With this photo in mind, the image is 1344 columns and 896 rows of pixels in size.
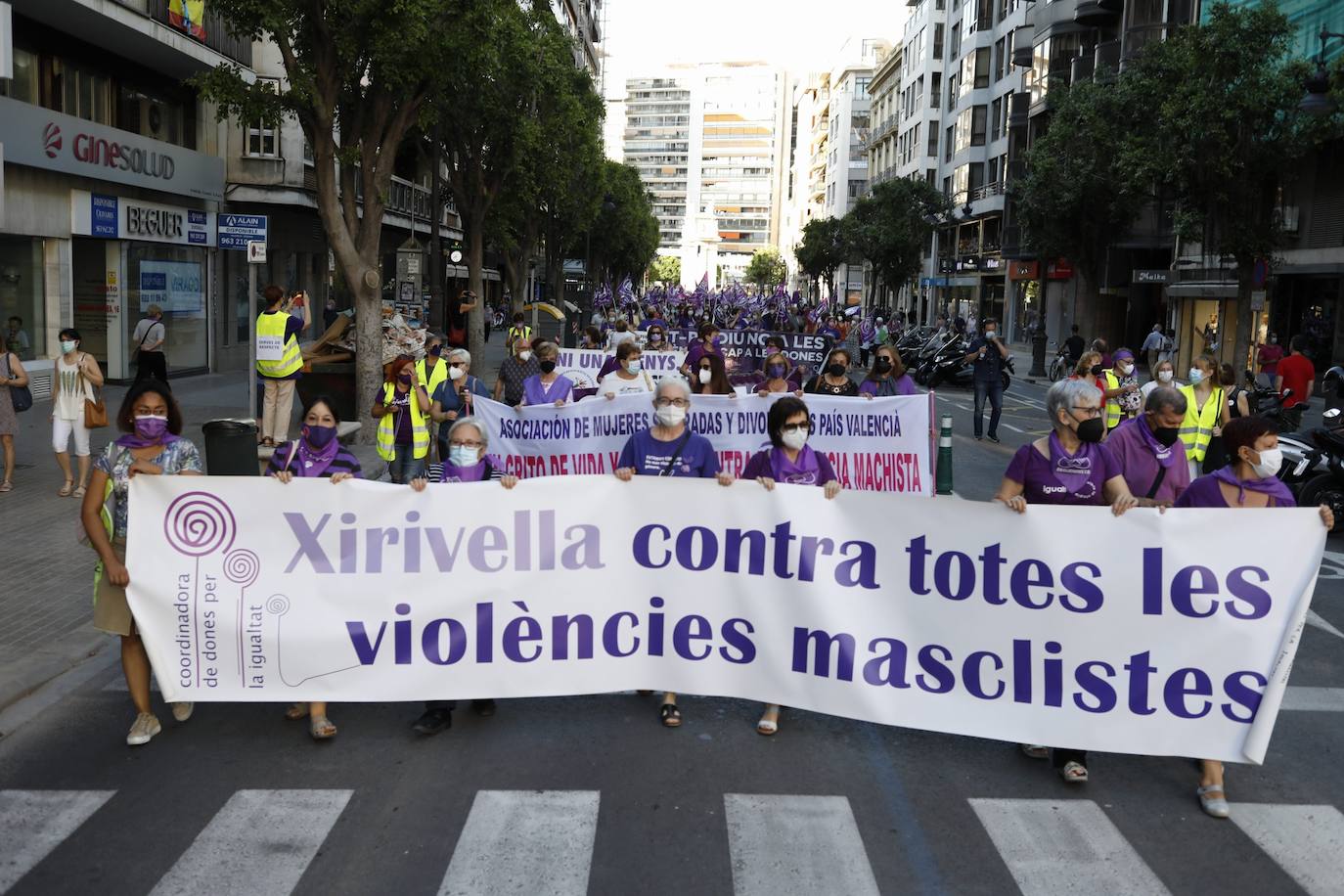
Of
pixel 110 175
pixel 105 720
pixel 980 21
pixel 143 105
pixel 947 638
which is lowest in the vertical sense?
pixel 105 720

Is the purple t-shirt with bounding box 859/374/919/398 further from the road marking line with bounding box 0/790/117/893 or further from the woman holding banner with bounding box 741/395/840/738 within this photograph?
the road marking line with bounding box 0/790/117/893

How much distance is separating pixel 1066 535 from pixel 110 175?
A: 22.0m

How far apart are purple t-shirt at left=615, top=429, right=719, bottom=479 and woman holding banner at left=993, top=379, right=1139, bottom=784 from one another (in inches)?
62.6

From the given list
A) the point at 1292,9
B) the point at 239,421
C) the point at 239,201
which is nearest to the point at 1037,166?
the point at 1292,9

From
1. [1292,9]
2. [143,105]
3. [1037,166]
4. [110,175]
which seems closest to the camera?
[110,175]

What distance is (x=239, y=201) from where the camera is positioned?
3003 centimetres

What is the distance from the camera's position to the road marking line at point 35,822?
4.87 metres

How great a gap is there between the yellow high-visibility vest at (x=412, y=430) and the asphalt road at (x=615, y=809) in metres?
4.07

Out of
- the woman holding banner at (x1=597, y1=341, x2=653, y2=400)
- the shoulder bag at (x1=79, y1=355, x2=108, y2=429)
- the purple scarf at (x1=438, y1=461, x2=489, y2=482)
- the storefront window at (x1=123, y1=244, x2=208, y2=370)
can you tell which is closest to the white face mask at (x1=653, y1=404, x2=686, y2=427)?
the purple scarf at (x1=438, y1=461, x2=489, y2=482)

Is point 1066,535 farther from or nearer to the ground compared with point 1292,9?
nearer to the ground

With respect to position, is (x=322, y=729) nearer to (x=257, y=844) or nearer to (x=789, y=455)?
(x=257, y=844)

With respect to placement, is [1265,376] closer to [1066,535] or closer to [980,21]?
[1066,535]

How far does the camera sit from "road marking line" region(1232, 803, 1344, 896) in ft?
16.2

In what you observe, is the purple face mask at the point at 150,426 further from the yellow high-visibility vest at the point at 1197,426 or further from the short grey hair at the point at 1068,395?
the yellow high-visibility vest at the point at 1197,426
